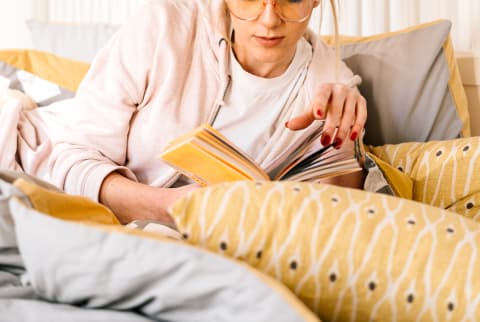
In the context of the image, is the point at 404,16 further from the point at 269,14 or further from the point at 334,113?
the point at 334,113

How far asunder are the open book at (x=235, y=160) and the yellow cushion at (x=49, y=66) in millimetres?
916

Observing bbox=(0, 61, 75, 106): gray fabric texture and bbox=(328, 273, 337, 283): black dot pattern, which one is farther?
bbox=(0, 61, 75, 106): gray fabric texture

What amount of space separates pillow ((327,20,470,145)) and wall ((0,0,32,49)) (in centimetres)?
116

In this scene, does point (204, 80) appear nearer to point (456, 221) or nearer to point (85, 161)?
point (85, 161)

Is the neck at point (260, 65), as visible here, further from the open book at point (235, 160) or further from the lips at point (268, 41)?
the open book at point (235, 160)

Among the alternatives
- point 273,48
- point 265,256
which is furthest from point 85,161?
point 265,256

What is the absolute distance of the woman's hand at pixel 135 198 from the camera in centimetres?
126

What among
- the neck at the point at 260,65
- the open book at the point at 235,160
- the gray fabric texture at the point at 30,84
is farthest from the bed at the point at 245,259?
the gray fabric texture at the point at 30,84

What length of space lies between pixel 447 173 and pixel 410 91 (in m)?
0.36

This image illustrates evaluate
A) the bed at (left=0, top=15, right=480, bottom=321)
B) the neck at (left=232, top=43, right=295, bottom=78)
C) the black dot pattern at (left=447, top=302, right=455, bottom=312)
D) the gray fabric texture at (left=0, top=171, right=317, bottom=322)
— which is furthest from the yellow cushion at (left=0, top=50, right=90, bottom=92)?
the black dot pattern at (left=447, top=302, right=455, bottom=312)

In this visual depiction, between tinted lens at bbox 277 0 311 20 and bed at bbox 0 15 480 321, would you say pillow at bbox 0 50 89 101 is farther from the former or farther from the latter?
bed at bbox 0 15 480 321

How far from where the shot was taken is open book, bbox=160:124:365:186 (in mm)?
993

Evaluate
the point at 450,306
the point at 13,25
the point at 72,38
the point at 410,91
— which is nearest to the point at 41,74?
the point at 72,38

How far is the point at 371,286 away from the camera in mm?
769
